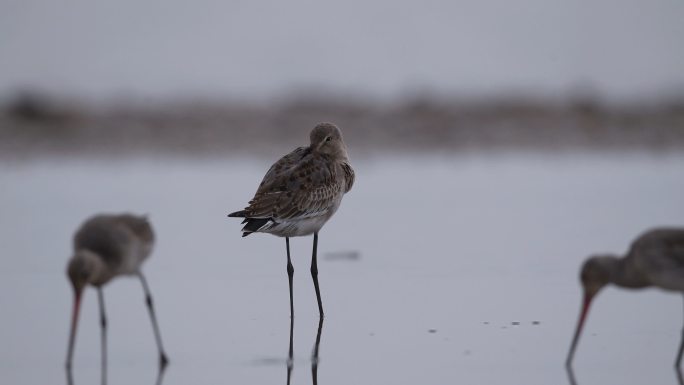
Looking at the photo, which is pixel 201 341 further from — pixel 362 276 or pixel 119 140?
pixel 119 140

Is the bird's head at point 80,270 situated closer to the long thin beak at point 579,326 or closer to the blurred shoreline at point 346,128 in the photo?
the long thin beak at point 579,326

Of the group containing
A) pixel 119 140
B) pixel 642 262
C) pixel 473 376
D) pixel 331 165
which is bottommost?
pixel 473 376

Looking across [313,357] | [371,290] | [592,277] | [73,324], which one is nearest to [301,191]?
[371,290]

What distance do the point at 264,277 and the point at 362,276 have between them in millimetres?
715

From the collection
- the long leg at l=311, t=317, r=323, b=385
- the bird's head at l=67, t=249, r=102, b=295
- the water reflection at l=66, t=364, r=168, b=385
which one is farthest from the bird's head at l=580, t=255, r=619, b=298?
the bird's head at l=67, t=249, r=102, b=295

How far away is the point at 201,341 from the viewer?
6.93 meters

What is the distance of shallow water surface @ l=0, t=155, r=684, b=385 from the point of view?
20.7 feet

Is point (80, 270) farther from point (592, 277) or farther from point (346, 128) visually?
point (346, 128)

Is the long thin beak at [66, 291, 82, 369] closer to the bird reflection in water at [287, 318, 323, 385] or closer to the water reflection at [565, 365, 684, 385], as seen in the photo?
the bird reflection in water at [287, 318, 323, 385]

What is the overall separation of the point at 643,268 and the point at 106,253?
2.80 metres

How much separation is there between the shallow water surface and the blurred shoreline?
470 centimetres

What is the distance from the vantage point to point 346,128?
68.6 ft

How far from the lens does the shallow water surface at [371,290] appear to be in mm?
6309

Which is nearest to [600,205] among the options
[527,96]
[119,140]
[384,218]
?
[384,218]
